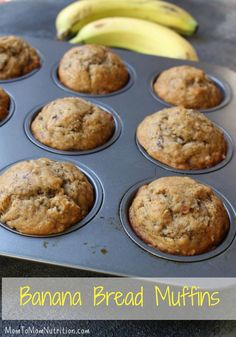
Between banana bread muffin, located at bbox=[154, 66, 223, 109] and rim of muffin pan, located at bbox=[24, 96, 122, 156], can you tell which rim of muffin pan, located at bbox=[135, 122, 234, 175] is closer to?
rim of muffin pan, located at bbox=[24, 96, 122, 156]

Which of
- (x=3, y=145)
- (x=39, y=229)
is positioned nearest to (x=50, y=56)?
(x=3, y=145)

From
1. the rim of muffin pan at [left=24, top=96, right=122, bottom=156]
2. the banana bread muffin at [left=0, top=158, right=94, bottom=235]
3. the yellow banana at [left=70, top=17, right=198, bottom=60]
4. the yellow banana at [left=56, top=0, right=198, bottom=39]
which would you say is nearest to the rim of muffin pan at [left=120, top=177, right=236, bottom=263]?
the banana bread muffin at [left=0, top=158, right=94, bottom=235]

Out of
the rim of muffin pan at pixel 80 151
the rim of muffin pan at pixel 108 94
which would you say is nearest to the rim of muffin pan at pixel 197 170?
the rim of muffin pan at pixel 80 151

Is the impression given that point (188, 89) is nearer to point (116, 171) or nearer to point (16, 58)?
point (116, 171)

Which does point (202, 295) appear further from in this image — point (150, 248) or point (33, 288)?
point (33, 288)

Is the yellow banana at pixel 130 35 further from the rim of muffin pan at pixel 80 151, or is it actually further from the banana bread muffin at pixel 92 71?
the rim of muffin pan at pixel 80 151

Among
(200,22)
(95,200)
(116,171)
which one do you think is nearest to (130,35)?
(200,22)
